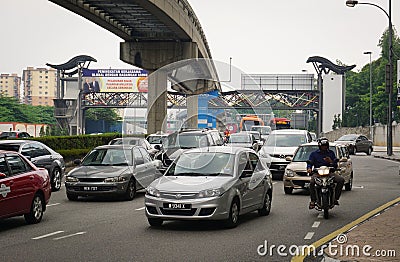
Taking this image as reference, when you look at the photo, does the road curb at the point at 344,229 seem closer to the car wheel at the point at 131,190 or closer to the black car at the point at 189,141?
the car wheel at the point at 131,190

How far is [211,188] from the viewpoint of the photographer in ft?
41.4

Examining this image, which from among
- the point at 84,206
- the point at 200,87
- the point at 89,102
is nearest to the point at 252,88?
the point at 200,87

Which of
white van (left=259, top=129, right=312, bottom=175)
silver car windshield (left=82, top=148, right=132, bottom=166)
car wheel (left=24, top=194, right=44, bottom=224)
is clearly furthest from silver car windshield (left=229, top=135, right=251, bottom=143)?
car wheel (left=24, top=194, right=44, bottom=224)

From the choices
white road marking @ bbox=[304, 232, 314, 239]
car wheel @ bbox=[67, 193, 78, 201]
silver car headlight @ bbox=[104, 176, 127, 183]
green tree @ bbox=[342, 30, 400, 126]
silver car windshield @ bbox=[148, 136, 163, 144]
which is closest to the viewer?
white road marking @ bbox=[304, 232, 314, 239]

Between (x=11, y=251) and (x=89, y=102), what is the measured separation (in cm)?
8855

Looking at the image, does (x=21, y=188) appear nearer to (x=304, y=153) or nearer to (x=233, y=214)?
(x=233, y=214)

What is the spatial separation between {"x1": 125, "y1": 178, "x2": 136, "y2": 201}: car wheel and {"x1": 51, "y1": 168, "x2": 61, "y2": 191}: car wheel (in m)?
4.20

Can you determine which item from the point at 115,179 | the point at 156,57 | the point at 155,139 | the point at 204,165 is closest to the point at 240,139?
the point at 155,139

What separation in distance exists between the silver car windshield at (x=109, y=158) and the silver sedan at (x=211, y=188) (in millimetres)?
4887

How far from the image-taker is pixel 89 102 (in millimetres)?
97812

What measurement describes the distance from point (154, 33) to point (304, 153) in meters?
26.1

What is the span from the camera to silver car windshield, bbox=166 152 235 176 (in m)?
13.6

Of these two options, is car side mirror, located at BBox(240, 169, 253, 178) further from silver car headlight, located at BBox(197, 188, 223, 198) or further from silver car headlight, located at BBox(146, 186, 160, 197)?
silver car headlight, located at BBox(146, 186, 160, 197)

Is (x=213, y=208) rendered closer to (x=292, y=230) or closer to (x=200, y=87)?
(x=292, y=230)
